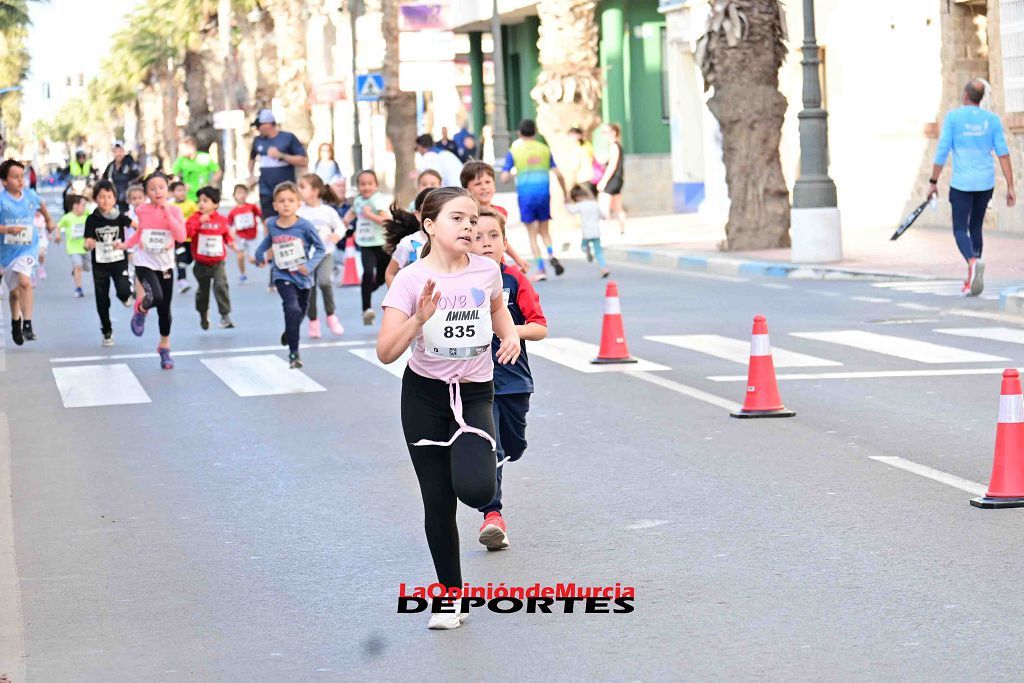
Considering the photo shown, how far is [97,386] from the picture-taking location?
14.2m

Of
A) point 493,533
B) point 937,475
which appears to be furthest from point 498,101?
point 493,533

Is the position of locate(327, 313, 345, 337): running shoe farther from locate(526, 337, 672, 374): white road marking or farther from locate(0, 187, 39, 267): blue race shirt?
locate(0, 187, 39, 267): blue race shirt

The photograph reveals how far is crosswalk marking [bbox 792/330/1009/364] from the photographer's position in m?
13.9

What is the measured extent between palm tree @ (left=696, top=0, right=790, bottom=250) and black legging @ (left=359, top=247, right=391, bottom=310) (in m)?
6.70

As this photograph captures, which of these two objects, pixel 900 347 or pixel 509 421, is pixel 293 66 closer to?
pixel 900 347

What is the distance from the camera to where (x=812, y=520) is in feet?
26.7

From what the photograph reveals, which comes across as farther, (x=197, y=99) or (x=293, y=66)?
(x=197, y=99)

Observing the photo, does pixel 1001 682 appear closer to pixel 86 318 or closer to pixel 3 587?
pixel 3 587

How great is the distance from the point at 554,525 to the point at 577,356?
681cm

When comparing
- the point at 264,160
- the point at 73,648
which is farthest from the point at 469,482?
the point at 264,160

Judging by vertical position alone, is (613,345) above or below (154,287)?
below

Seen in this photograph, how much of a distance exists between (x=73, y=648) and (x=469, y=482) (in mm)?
1410

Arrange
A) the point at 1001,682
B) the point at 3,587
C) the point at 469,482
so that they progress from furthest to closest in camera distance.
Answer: the point at 3,587 < the point at 469,482 < the point at 1001,682

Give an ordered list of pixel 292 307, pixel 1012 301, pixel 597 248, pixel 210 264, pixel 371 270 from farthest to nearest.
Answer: pixel 597 248 → pixel 371 270 → pixel 210 264 → pixel 1012 301 → pixel 292 307
